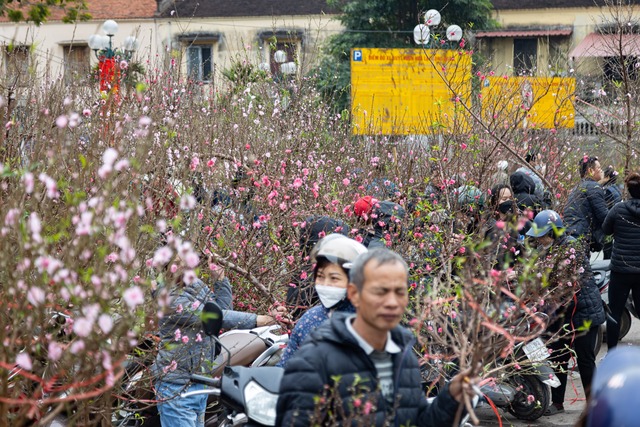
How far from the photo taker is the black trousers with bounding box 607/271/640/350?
10906 millimetres

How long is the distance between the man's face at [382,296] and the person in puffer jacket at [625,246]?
277 inches

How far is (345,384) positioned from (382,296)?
351 mm

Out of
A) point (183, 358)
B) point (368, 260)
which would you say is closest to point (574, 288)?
point (183, 358)

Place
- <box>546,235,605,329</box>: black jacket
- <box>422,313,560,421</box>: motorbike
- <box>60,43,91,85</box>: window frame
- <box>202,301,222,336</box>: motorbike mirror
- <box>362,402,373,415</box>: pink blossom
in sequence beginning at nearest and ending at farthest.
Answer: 1. <box>362,402,373,415</box>: pink blossom
2. <box>202,301,222,336</box>: motorbike mirror
3. <box>422,313,560,421</box>: motorbike
4. <box>546,235,605,329</box>: black jacket
5. <box>60,43,91,85</box>: window frame

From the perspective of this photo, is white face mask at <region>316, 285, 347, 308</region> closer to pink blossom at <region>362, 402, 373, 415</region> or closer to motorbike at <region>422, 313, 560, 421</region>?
pink blossom at <region>362, 402, 373, 415</region>

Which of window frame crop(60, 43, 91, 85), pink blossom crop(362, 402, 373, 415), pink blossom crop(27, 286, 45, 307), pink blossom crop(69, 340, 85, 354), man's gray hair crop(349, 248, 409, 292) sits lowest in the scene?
pink blossom crop(362, 402, 373, 415)

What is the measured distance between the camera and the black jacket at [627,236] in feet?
35.2

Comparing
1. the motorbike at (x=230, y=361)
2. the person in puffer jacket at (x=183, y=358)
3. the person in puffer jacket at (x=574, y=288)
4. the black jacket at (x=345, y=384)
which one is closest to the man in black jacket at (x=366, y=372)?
the black jacket at (x=345, y=384)

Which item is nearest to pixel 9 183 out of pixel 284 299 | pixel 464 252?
pixel 284 299

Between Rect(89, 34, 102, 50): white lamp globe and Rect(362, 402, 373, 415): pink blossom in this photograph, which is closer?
Rect(362, 402, 373, 415): pink blossom

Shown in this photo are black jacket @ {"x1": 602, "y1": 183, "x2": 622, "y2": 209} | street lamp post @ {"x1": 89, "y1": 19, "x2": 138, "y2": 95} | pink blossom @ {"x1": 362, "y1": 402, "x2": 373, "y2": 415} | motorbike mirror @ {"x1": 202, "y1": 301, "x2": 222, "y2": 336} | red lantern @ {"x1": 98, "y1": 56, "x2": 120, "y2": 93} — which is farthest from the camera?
black jacket @ {"x1": 602, "y1": 183, "x2": 622, "y2": 209}

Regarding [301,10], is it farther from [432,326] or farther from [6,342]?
[6,342]

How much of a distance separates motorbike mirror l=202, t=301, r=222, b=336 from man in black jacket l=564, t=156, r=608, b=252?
6872 millimetres

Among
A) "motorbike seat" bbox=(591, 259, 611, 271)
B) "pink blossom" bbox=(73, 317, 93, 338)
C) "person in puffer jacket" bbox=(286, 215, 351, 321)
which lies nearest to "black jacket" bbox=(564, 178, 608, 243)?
"motorbike seat" bbox=(591, 259, 611, 271)
